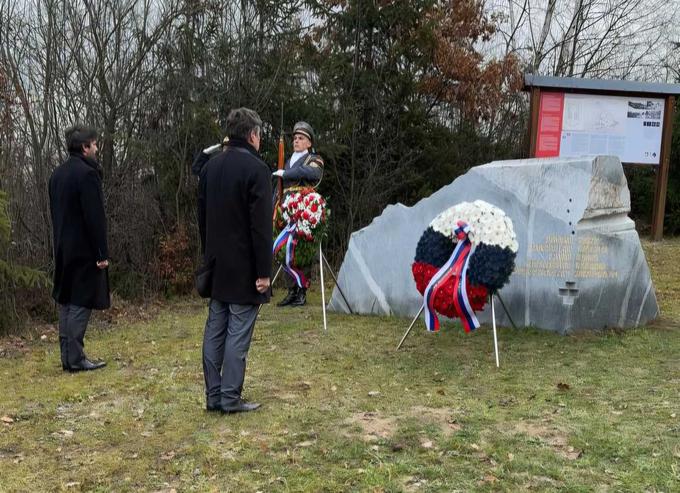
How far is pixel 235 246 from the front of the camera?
427 centimetres

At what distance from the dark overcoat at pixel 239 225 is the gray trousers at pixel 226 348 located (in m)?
0.11

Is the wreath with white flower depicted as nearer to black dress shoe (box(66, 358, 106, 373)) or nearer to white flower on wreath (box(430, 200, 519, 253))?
white flower on wreath (box(430, 200, 519, 253))

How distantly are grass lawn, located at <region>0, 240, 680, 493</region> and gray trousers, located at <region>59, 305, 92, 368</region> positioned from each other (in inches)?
7.6

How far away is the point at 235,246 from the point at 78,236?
204 centimetres

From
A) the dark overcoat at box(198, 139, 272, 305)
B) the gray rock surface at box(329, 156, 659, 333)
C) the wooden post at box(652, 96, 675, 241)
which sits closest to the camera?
the dark overcoat at box(198, 139, 272, 305)

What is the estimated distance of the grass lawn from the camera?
11.4 feet

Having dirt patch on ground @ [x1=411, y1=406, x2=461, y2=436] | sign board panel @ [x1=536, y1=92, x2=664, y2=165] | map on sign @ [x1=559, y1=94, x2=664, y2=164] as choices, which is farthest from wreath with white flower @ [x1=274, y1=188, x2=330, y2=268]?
map on sign @ [x1=559, y1=94, x2=664, y2=164]

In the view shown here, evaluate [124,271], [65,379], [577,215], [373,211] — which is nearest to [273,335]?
[65,379]

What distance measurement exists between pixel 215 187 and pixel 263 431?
1563 millimetres

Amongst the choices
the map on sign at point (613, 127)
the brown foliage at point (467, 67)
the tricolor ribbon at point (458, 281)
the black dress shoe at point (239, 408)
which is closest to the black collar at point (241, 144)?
the black dress shoe at point (239, 408)

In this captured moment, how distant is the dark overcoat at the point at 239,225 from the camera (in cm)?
422

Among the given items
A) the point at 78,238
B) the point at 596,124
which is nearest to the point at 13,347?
the point at 78,238

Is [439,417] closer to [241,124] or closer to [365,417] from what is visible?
[365,417]

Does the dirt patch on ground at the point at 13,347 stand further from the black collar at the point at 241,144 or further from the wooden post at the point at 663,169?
the wooden post at the point at 663,169
